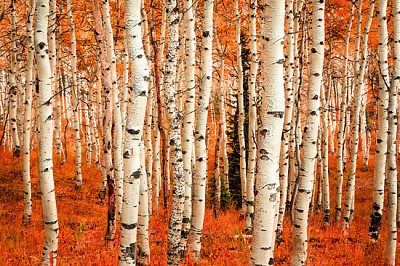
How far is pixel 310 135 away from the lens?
3.78 m

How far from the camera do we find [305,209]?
3834 mm

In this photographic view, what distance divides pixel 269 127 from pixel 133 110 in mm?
1215

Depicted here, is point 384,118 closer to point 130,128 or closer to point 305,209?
point 305,209

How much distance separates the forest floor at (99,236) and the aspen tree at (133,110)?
234 cm

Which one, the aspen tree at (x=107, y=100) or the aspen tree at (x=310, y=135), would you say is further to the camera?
the aspen tree at (x=107, y=100)

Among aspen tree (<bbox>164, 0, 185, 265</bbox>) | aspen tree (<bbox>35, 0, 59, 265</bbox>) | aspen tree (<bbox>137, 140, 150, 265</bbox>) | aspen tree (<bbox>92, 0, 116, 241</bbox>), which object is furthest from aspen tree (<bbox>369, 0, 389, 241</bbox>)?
aspen tree (<bbox>35, 0, 59, 265</bbox>)

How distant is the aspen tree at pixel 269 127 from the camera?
264 cm

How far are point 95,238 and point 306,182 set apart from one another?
469cm

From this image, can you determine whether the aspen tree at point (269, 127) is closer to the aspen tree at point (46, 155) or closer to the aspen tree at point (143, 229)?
the aspen tree at point (143, 229)

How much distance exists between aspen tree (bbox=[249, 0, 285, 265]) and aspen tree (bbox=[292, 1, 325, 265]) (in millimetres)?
1235

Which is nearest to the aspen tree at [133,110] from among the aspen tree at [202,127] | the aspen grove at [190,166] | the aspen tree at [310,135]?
the aspen grove at [190,166]

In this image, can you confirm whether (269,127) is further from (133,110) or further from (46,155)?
(46,155)

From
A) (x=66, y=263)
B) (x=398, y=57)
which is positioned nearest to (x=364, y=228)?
(x=398, y=57)

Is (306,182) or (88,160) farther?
(88,160)
